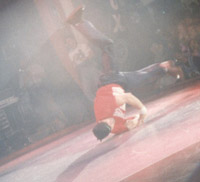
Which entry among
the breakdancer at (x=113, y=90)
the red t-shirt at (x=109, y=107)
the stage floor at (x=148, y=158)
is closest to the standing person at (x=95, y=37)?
the breakdancer at (x=113, y=90)

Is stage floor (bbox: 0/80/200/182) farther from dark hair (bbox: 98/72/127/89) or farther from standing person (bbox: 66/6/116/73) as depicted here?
standing person (bbox: 66/6/116/73)

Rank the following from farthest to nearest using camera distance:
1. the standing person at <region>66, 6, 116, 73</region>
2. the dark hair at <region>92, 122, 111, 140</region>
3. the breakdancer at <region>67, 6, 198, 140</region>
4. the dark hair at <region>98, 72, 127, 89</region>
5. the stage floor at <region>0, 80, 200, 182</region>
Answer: the standing person at <region>66, 6, 116, 73</region>, the dark hair at <region>98, 72, 127, 89</region>, the breakdancer at <region>67, 6, 198, 140</region>, the dark hair at <region>92, 122, 111, 140</region>, the stage floor at <region>0, 80, 200, 182</region>

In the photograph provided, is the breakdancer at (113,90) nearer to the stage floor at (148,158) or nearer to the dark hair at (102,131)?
the dark hair at (102,131)

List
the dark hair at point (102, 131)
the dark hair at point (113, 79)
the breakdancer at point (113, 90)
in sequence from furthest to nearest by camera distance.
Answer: the dark hair at point (113, 79) → the breakdancer at point (113, 90) → the dark hair at point (102, 131)

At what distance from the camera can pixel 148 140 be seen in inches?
70.5

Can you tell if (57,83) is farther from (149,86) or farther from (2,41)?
(149,86)

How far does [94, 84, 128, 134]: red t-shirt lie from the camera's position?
219 centimetres

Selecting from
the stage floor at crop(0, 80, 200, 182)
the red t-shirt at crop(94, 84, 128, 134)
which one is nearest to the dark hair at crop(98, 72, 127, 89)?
the red t-shirt at crop(94, 84, 128, 134)

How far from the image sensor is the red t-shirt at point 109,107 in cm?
219

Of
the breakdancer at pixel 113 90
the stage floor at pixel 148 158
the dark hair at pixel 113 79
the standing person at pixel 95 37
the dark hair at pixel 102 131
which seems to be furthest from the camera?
the standing person at pixel 95 37

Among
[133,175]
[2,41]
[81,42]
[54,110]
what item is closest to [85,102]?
[54,110]

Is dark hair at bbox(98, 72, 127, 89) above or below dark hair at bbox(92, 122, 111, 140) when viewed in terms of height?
above

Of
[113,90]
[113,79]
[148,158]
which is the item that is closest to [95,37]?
[113,79]

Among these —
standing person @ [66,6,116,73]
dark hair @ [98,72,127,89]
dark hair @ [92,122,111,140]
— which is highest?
standing person @ [66,6,116,73]
